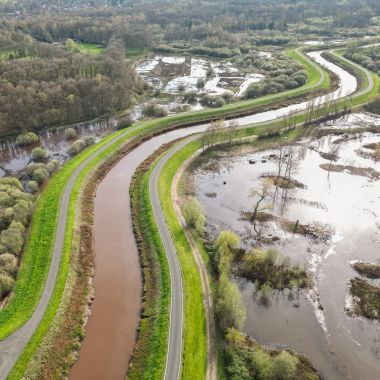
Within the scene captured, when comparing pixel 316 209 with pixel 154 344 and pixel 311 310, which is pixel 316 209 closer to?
pixel 311 310

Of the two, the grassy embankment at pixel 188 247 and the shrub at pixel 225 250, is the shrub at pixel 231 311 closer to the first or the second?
the grassy embankment at pixel 188 247

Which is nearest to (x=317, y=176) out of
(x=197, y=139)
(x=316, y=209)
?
(x=316, y=209)

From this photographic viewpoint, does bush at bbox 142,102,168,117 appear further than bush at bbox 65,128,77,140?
Yes

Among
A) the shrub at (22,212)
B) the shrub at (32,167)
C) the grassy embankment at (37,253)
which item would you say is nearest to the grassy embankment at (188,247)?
the grassy embankment at (37,253)

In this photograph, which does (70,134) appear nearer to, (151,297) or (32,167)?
(32,167)

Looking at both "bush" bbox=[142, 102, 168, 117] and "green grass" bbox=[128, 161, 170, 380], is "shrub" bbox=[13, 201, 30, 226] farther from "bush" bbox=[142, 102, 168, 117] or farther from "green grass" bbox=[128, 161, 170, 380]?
"bush" bbox=[142, 102, 168, 117]

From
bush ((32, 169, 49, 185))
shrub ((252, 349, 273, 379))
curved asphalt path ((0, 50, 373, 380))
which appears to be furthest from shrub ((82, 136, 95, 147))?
shrub ((252, 349, 273, 379))
